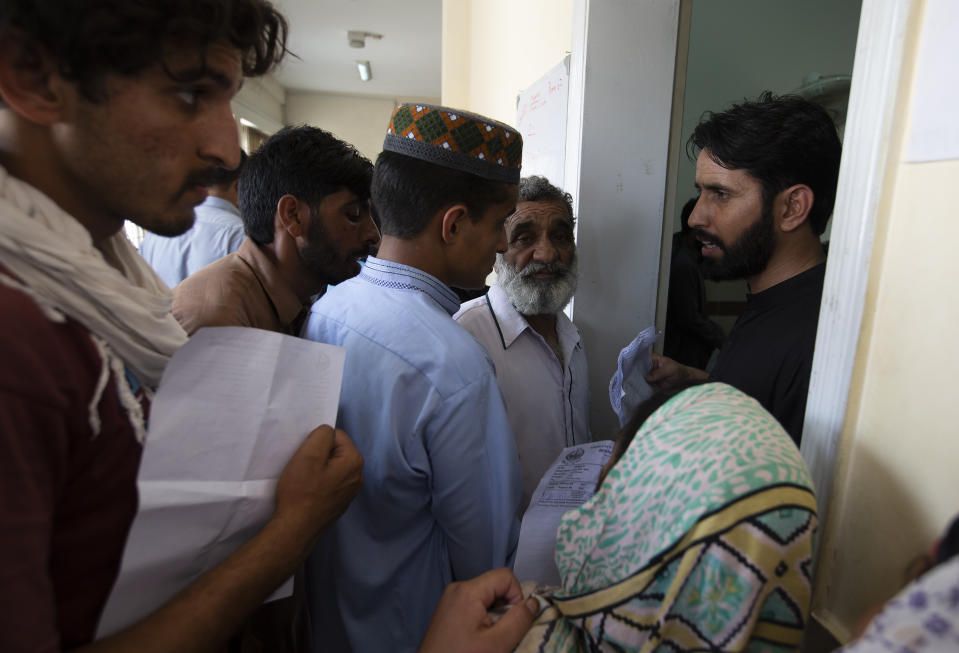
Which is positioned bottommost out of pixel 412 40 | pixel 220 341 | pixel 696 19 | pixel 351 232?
pixel 220 341

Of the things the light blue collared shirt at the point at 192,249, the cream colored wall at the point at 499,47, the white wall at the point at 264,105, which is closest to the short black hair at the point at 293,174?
the light blue collared shirt at the point at 192,249

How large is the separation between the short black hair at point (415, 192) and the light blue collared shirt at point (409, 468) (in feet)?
0.35

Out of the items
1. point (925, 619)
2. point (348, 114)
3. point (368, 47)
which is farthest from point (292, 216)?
point (348, 114)

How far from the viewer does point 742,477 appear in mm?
524

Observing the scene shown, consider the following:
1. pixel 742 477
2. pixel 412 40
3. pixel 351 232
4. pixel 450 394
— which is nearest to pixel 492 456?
pixel 450 394

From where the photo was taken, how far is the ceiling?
5262 mm

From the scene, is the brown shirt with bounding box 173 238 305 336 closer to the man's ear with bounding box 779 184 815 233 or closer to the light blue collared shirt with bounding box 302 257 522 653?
the light blue collared shirt with bounding box 302 257 522 653

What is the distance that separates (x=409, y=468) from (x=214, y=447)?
37 cm

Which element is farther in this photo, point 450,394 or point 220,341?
point 450,394

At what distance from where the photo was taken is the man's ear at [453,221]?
3.54ft

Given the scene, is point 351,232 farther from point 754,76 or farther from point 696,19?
point 754,76

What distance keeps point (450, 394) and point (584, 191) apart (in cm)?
97

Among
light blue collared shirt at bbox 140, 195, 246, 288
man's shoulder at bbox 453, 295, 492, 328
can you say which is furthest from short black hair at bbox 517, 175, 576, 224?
light blue collared shirt at bbox 140, 195, 246, 288

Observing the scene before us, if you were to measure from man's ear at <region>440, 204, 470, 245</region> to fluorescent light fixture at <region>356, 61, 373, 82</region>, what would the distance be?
24.2 ft
